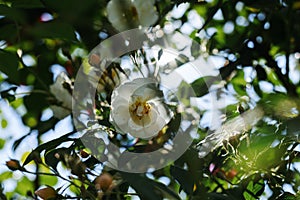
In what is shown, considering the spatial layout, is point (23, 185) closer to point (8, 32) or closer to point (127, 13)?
point (8, 32)

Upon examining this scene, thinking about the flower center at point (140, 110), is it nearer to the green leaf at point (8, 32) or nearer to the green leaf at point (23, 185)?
the green leaf at point (8, 32)

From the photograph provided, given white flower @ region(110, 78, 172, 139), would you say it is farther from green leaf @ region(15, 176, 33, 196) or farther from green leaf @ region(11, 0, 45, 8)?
green leaf @ region(15, 176, 33, 196)

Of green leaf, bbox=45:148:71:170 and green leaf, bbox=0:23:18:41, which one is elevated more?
green leaf, bbox=0:23:18:41

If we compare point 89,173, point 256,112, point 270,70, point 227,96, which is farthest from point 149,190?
point 270,70

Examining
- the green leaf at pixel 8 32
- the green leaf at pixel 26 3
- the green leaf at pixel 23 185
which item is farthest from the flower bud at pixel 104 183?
the green leaf at pixel 23 185

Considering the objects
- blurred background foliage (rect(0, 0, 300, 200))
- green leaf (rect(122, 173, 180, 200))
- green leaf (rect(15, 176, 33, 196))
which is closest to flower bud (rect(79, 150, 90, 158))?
blurred background foliage (rect(0, 0, 300, 200))
